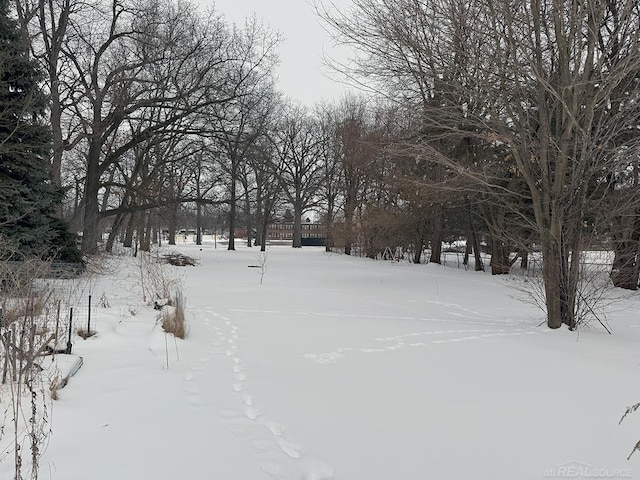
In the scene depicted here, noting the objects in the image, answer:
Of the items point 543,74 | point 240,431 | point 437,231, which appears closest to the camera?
point 240,431

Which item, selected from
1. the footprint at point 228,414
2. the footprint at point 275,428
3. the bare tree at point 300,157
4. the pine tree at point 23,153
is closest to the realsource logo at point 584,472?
the footprint at point 275,428

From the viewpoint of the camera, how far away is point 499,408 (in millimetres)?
3369

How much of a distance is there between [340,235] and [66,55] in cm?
1675

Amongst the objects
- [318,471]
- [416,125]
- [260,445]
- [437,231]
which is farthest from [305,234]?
[318,471]

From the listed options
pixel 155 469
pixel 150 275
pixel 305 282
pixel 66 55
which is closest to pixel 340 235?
pixel 305 282

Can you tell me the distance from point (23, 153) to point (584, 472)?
11.8 m

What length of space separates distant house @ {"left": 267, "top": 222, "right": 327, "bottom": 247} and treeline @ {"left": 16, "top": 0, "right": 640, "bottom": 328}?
1556cm

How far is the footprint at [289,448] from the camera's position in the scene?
260 cm

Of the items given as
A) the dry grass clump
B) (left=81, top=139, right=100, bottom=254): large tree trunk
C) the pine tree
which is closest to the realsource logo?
the dry grass clump

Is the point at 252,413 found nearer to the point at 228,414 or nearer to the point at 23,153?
the point at 228,414

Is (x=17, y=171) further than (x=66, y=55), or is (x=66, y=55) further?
(x=66, y=55)

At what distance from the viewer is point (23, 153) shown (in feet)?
32.9

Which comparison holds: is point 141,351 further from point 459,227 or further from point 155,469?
point 459,227

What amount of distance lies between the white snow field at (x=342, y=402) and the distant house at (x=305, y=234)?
36391mm
